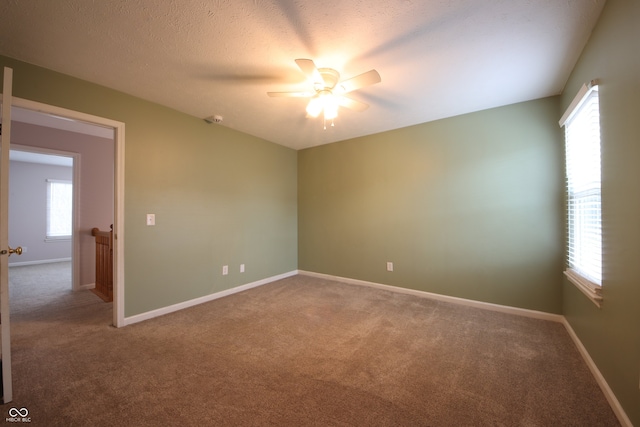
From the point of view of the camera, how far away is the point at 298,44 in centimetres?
186

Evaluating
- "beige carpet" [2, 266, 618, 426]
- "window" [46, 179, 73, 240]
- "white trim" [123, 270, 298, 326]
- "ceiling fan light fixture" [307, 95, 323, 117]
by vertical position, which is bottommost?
"beige carpet" [2, 266, 618, 426]

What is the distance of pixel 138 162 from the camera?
2.73m

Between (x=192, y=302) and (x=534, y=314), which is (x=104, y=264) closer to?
(x=192, y=302)

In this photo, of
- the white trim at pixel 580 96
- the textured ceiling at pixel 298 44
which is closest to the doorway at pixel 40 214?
the textured ceiling at pixel 298 44

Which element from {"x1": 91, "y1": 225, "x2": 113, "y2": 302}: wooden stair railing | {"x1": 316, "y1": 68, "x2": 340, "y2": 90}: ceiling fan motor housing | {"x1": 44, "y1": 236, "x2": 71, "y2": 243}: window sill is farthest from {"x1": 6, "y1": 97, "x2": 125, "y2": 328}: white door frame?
{"x1": 44, "y1": 236, "x2": 71, "y2": 243}: window sill

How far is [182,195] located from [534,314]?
435 centimetres

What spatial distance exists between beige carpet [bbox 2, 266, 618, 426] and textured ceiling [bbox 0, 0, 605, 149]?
2.43 metres

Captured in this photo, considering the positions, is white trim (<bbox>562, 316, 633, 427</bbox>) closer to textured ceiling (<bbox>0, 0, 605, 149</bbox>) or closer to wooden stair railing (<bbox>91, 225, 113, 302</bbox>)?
textured ceiling (<bbox>0, 0, 605, 149</bbox>)

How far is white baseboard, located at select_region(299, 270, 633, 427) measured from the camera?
1.46 metres

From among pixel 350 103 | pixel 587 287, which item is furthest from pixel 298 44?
pixel 587 287

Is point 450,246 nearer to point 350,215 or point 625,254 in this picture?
point 350,215

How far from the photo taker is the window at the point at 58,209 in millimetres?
6273

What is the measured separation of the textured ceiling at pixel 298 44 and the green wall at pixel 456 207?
0.51 m

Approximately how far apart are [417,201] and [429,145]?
2.57 feet
